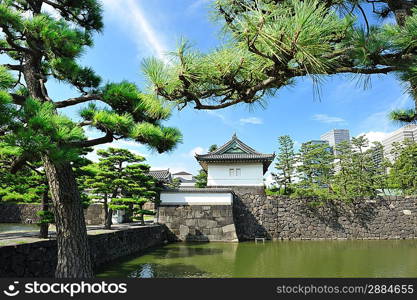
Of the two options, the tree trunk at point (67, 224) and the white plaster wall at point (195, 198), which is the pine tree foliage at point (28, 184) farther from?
the white plaster wall at point (195, 198)

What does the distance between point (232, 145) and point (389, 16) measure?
10912 millimetres

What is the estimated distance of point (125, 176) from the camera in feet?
27.3

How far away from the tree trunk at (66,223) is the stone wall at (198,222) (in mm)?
6963

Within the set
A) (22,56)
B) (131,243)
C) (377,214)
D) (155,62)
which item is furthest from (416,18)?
(377,214)

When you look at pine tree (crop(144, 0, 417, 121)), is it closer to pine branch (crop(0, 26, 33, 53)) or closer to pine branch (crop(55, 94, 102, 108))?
pine branch (crop(55, 94, 102, 108))

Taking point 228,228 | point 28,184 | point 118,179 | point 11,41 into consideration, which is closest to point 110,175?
point 118,179

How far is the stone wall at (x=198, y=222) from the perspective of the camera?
31.0ft

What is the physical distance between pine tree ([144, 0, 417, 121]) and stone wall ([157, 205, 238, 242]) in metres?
8.10

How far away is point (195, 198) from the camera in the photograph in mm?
10070

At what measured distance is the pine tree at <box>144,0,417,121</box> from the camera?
4.66ft

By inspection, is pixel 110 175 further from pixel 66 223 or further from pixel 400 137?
pixel 400 137

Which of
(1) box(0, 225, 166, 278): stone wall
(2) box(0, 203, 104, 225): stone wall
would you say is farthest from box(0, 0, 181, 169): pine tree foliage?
(2) box(0, 203, 104, 225): stone wall

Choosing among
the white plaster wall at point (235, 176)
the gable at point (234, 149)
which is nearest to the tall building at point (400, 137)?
the white plaster wall at point (235, 176)

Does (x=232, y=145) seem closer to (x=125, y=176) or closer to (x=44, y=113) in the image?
(x=125, y=176)
